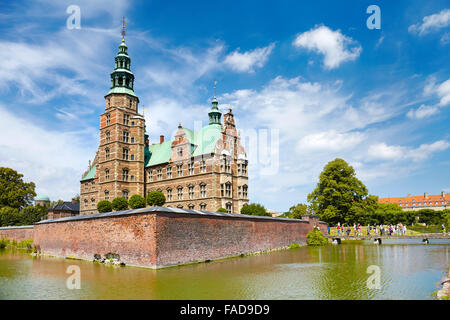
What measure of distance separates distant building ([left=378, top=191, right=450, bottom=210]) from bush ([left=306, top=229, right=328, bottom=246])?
99.4 meters

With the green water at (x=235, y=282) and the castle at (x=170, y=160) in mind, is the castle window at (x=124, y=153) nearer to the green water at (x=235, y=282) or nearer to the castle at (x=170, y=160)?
the castle at (x=170, y=160)

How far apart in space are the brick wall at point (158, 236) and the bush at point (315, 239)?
28.3ft

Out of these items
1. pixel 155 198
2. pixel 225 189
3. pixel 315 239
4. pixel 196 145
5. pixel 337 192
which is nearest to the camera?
pixel 155 198

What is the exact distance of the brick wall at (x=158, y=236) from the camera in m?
18.8

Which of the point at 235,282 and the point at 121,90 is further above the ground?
the point at 121,90

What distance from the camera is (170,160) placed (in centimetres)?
4356

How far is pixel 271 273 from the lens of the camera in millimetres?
16562

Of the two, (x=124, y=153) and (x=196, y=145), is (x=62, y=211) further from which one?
(x=196, y=145)

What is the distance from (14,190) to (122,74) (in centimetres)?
3207

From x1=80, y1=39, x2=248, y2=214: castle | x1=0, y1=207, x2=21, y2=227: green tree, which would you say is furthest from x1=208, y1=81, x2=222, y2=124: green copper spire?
x1=0, y1=207, x2=21, y2=227: green tree

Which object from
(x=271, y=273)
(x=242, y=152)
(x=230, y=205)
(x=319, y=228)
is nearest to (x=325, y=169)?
(x=319, y=228)

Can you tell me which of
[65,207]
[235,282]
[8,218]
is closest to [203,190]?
[235,282]
